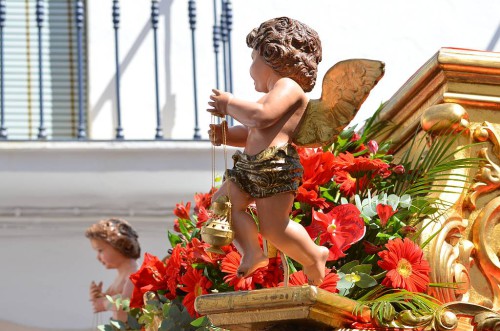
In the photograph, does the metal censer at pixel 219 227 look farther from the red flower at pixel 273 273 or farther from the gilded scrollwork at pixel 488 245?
the gilded scrollwork at pixel 488 245

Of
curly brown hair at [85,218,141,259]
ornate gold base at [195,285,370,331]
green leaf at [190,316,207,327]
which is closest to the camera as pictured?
ornate gold base at [195,285,370,331]

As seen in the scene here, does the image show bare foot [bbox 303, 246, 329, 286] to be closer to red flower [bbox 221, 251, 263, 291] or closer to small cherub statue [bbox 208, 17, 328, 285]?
small cherub statue [bbox 208, 17, 328, 285]

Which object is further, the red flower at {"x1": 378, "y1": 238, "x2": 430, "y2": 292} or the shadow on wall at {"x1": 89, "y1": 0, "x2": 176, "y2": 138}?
the shadow on wall at {"x1": 89, "y1": 0, "x2": 176, "y2": 138}

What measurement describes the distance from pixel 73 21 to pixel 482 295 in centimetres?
489

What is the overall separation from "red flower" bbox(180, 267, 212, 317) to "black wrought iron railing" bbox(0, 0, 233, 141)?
150 inches

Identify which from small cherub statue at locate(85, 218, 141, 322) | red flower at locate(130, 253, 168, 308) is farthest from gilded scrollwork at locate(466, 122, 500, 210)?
small cherub statue at locate(85, 218, 141, 322)

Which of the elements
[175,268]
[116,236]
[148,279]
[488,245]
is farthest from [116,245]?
[488,245]

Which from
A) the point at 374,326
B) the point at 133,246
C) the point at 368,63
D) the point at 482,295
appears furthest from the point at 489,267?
the point at 133,246

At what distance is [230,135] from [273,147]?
0.17 m

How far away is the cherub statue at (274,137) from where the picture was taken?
2.67 m

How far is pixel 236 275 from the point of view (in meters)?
→ 2.94

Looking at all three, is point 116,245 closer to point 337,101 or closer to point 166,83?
point 166,83

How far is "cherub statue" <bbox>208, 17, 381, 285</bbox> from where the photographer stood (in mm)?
2668

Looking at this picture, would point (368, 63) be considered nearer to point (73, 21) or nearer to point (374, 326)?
point (374, 326)
